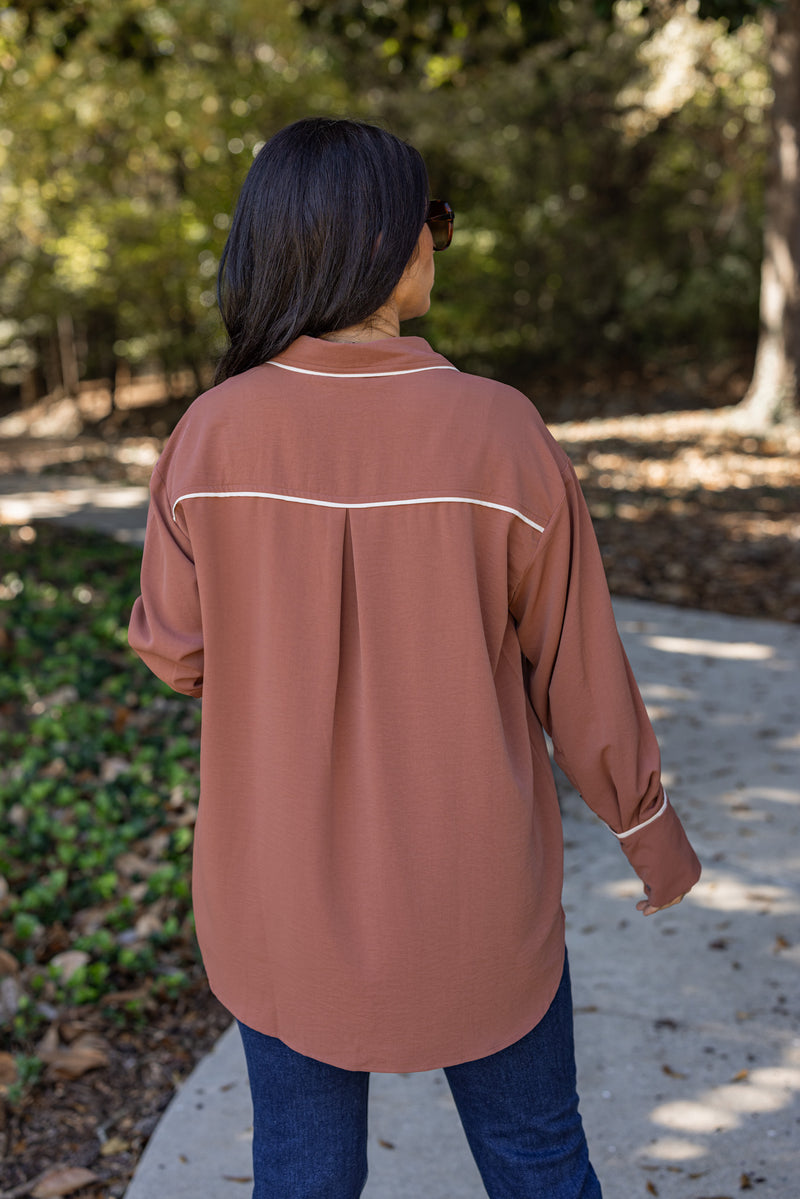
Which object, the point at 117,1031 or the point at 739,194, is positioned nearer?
the point at 117,1031

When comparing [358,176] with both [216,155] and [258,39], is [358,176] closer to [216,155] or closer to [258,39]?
[216,155]

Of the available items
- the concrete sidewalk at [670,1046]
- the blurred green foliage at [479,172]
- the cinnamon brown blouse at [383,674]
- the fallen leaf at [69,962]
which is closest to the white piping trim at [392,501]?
the cinnamon brown blouse at [383,674]

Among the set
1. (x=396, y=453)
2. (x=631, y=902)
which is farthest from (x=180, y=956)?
(x=396, y=453)

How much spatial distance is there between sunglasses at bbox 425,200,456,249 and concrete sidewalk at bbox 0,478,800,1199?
191 centimetres

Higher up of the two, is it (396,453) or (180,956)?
(396,453)

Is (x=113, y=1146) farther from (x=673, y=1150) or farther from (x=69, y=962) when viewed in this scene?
(x=673, y=1150)

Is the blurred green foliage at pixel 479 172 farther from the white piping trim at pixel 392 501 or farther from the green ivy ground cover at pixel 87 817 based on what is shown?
the white piping trim at pixel 392 501

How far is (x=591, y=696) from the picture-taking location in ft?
4.92

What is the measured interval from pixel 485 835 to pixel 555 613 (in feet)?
0.99

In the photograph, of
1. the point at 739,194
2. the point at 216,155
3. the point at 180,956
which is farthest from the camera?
the point at 739,194

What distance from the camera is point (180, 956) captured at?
3277 mm

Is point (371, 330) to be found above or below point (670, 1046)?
above

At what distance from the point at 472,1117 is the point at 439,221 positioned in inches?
49.5

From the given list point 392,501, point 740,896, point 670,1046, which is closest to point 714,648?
point 740,896
